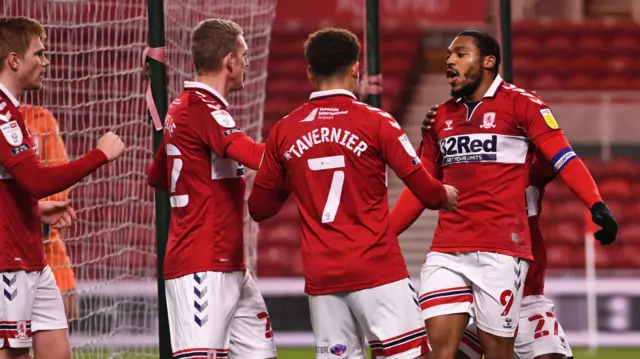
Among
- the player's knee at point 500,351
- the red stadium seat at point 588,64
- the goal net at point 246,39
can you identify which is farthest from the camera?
the red stadium seat at point 588,64

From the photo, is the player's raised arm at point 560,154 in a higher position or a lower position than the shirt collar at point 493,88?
lower

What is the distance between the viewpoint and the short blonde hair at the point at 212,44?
15.4 ft

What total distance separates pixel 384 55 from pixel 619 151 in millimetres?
3637

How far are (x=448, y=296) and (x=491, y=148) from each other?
2.27 ft

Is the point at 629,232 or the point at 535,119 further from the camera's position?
the point at 629,232

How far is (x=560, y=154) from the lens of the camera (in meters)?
4.93

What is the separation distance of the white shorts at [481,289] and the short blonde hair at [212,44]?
4.54 feet

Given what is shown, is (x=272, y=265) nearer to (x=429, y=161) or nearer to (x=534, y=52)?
(x=534, y=52)

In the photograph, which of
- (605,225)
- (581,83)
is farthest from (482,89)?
(581,83)

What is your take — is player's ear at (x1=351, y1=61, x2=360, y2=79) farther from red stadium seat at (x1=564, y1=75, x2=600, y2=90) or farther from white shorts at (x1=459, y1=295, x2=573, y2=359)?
red stadium seat at (x1=564, y1=75, x2=600, y2=90)

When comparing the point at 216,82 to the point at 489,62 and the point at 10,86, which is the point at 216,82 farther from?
A: the point at 489,62

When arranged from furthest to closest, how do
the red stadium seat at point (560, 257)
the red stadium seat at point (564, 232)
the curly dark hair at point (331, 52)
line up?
the red stadium seat at point (564, 232), the red stadium seat at point (560, 257), the curly dark hair at point (331, 52)

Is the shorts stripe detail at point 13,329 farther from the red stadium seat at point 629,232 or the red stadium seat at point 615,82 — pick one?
the red stadium seat at point 615,82

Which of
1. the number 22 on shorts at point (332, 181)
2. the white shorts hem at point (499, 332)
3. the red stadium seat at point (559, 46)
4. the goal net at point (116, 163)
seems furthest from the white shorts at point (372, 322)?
the red stadium seat at point (559, 46)
